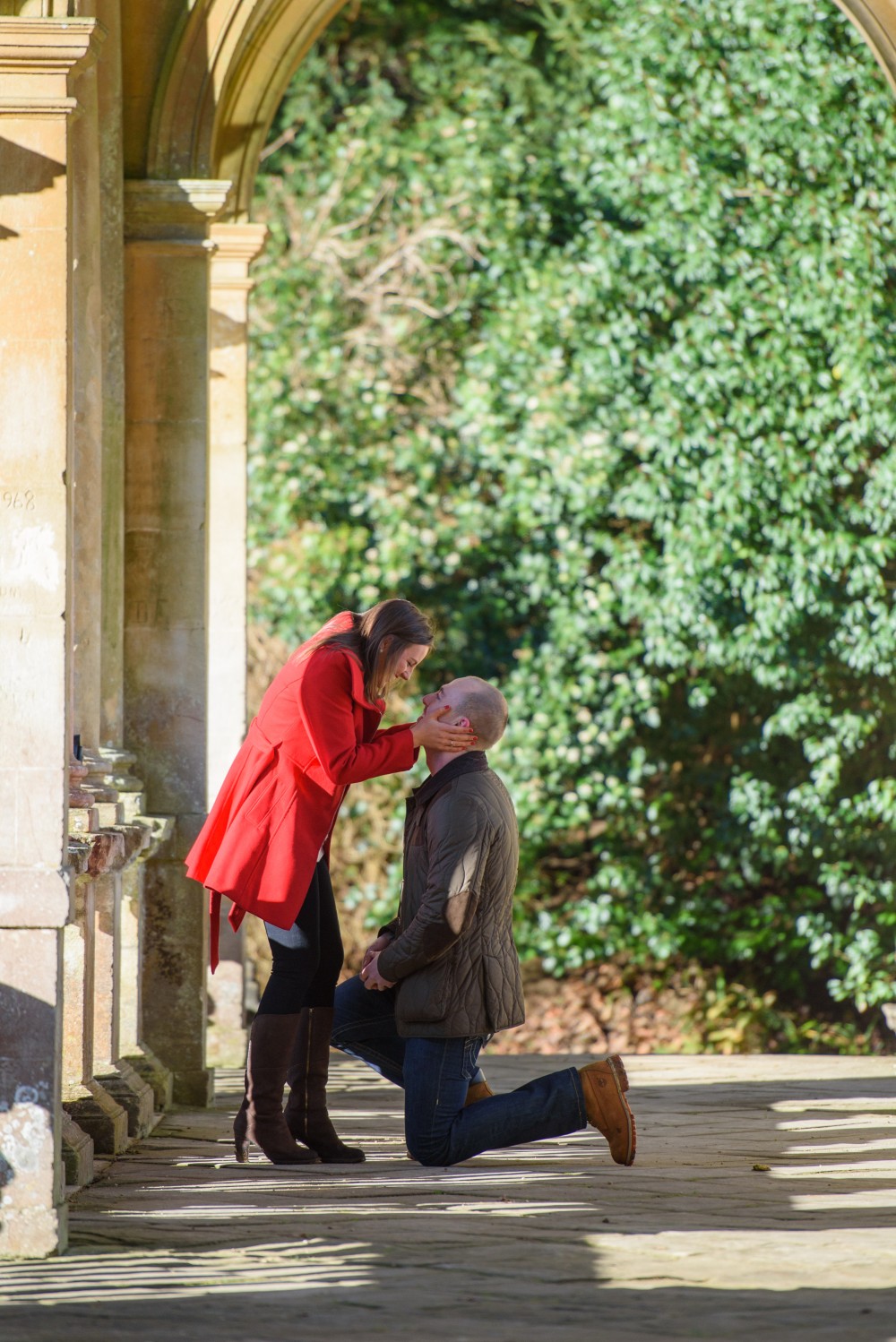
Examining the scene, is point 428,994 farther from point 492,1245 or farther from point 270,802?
point 492,1245

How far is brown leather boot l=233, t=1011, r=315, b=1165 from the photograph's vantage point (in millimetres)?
4734

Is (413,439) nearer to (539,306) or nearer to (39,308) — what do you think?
(539,306)

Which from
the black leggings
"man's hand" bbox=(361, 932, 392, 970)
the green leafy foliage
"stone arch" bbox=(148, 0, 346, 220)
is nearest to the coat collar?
the black leggings

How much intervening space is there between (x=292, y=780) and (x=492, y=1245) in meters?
1.45

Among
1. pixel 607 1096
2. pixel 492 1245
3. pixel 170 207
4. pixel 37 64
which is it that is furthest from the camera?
pixel 170 207

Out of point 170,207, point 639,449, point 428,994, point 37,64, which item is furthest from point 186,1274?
point 639,449

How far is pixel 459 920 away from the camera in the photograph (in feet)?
14.9

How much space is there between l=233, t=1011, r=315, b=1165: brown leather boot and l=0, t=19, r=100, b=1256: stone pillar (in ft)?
3.33

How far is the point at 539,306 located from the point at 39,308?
21.9 ft

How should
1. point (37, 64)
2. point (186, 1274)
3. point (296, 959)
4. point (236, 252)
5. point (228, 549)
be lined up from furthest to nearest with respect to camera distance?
point (228, 549), point (236, 252), point (296, 959), point (37, 64), point (186, 1274)

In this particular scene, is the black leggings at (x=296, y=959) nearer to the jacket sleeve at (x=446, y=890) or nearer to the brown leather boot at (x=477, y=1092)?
the jacket sleeve at (x=446, y=890)

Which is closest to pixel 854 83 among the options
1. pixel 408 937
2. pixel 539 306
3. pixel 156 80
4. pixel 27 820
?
pixel 539 306

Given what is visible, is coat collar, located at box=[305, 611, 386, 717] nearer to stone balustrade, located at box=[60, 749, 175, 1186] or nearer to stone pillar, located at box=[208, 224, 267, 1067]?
stone balustrade, located at box=[60, 749, 175, 1186]

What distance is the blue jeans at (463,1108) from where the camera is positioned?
14.7 ft
